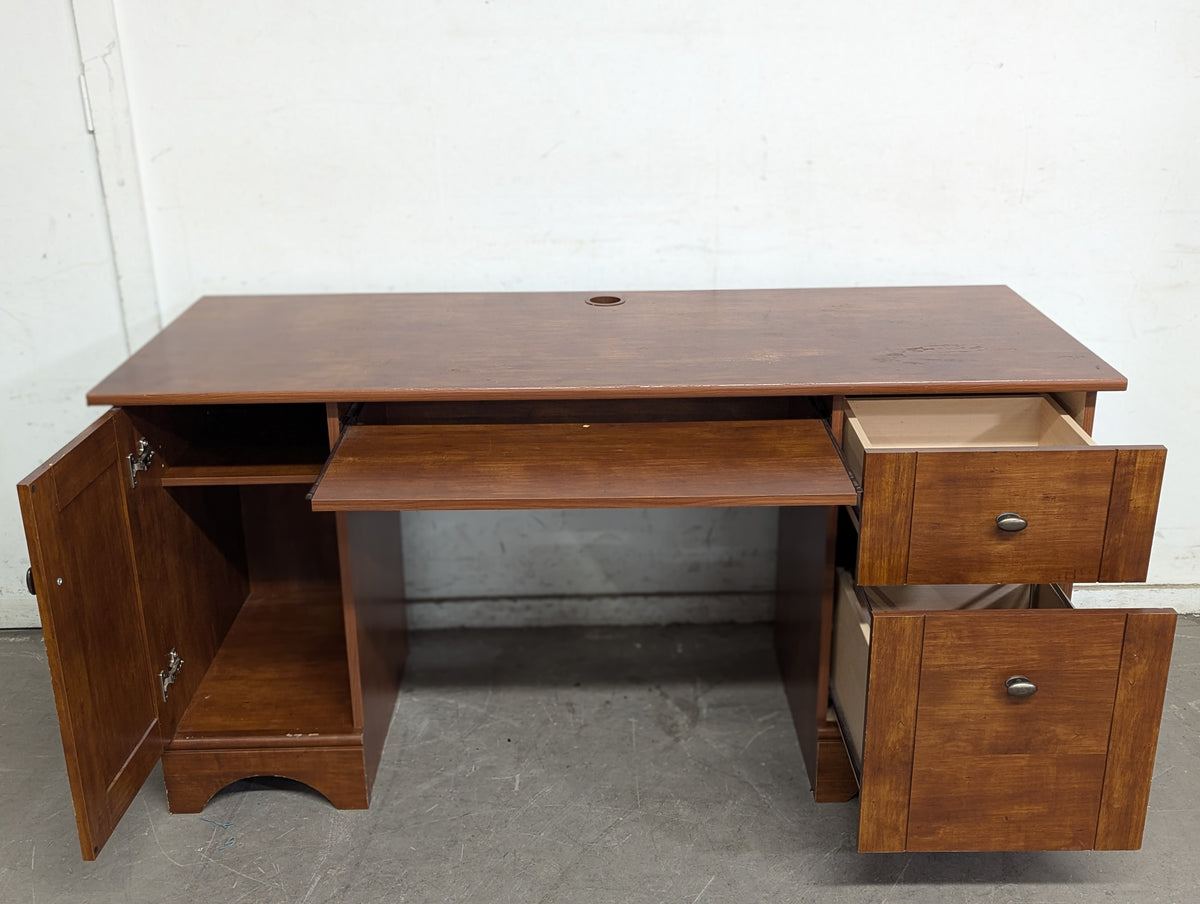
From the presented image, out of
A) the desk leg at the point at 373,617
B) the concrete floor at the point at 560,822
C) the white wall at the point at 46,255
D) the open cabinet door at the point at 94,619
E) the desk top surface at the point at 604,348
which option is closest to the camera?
the open cabinet door at the point at 94,619

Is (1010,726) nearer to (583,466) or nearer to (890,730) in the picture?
(890,730)

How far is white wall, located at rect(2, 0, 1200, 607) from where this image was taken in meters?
2.25

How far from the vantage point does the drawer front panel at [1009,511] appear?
1588 millimetres

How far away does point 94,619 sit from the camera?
1671mm

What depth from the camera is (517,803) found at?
6.79ft

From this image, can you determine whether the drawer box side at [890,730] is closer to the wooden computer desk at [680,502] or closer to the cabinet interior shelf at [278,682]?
the wooden computer desk at [680,502]

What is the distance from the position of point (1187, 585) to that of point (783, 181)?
4.57 ft

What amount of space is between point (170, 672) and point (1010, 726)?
1.40m

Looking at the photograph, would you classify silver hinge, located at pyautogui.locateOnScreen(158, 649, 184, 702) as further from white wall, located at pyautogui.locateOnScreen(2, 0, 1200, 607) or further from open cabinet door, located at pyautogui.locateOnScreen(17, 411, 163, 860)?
white wall, located at pyautogui.locateOnScreen(2, 0, 1200, 607)

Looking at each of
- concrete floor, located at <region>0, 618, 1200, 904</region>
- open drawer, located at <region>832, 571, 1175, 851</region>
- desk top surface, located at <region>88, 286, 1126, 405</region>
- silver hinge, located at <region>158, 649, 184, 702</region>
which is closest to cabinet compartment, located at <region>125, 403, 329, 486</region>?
desk top surface, located at <region>88, 286, 1126, 405</region>

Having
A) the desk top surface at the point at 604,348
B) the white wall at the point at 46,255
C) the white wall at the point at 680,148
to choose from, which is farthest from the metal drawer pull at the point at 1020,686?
the white wall at the point at 46,255

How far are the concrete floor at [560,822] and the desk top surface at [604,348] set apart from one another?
0.80m

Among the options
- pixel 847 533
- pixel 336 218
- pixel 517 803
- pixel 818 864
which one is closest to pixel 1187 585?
pixel 847 533

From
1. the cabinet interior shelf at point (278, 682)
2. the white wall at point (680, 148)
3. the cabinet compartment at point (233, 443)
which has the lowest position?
the cabinet interior shelf at point (278, 682)
